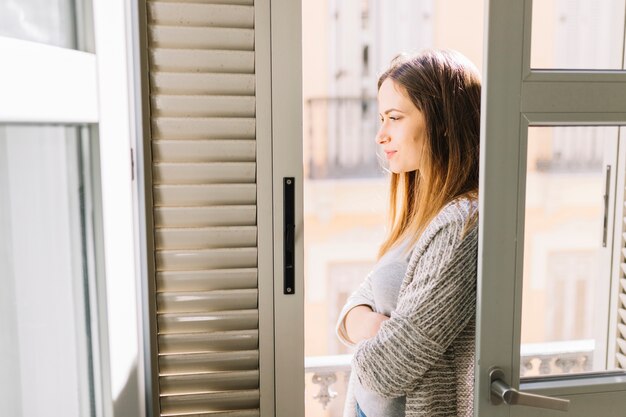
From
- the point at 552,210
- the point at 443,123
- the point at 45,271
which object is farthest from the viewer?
the point at 443,123

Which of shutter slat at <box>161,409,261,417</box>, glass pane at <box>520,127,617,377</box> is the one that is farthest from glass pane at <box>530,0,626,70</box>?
shutter slat at <box>161,409,261,417</box>

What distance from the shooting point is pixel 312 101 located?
18.0ft

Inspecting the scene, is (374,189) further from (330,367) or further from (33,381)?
(33,381)

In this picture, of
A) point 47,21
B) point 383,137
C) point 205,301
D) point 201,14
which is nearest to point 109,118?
point 47,21

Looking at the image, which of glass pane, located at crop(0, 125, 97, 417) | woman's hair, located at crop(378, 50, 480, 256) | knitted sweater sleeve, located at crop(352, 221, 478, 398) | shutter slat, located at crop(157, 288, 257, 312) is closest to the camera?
glass pane, located at crop(0, 125, 97, 417)

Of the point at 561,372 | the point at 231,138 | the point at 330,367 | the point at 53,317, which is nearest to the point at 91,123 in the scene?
the point at 53,317

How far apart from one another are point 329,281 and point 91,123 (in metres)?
4.79

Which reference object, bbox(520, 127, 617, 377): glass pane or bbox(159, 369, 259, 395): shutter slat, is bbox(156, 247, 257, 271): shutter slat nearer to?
bbox(159, 369, 259, 395): shutter slat

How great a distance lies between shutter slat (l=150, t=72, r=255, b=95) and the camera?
129cm

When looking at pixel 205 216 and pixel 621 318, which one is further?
pixel 205 216

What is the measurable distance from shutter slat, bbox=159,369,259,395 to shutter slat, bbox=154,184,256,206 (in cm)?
37

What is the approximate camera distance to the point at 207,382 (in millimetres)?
1367

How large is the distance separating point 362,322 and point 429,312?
25 centimetres

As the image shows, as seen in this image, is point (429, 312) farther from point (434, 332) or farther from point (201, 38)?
point (201, 38)
